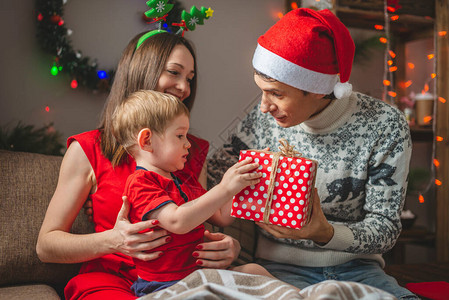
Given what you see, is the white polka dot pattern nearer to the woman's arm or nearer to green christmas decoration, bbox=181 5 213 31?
the woman's arm

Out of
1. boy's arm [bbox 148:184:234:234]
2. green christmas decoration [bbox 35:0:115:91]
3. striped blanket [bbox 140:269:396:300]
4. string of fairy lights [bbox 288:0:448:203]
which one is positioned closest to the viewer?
striped blanket [bbox 140:269:396:300]

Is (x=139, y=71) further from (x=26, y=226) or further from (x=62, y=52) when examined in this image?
(x=62, y=52)

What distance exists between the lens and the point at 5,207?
1.57 metres

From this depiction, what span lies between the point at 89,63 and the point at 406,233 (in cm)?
243

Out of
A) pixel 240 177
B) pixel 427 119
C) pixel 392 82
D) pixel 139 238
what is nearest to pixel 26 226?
pixel 139 238

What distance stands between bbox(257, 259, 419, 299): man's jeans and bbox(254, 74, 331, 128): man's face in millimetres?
564

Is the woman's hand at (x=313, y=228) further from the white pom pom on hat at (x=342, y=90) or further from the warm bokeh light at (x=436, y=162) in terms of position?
the warm bokeh light at (x=436, y=162)

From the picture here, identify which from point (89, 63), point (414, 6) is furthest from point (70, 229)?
point (414, 6)

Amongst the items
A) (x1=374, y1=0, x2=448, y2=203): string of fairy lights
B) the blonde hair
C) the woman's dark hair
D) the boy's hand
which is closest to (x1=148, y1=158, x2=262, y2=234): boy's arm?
the boy's hand

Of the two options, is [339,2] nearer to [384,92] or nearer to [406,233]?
[384,92]

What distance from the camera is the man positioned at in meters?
1.45

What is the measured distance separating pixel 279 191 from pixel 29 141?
1.36m

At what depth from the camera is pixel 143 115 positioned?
4.32 feet

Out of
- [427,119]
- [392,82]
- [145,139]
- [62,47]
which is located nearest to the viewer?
[145,139]
